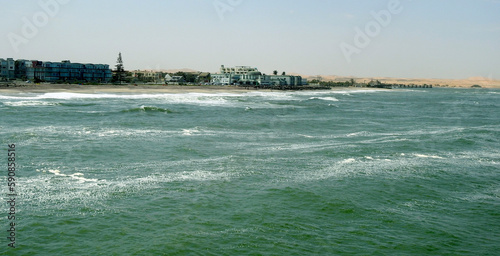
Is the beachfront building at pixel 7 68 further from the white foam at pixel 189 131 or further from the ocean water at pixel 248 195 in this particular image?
the white foam at pixel 189 131

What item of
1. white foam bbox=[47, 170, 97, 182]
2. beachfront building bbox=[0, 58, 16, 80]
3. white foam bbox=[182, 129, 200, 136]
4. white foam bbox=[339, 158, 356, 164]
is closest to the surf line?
white foam bbox=[47, 170, 97, 182]

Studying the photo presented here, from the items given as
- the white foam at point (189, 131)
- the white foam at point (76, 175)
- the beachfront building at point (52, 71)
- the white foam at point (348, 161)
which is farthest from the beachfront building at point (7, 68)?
the white foam at point (348, 161)

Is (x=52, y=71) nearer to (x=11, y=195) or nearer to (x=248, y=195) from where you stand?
(x=11, y=195)

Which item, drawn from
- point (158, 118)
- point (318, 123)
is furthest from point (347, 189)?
point (158, 118)

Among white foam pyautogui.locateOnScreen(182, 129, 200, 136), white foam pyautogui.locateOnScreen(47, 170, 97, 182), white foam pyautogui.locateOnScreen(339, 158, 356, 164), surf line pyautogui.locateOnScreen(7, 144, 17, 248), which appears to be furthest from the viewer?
white foam pyautogui.locateOnScreen(182, 129, 200, 136)

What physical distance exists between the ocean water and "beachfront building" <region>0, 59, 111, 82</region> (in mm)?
115713

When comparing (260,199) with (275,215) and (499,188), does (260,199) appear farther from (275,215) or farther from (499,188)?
(499,188)

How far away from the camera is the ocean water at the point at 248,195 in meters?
11.9

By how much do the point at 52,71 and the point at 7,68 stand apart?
1510 cm

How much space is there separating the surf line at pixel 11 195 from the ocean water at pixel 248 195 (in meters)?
0.16

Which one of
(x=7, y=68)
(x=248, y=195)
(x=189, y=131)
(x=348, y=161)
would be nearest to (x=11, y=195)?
(x=248, y=195)

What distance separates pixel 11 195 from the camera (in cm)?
1510

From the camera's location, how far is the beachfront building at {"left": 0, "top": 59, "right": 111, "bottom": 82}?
133 meters

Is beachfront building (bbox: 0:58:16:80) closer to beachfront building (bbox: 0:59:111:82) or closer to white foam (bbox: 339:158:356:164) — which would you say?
beachfront building (bbox: 0:59:111:82)
